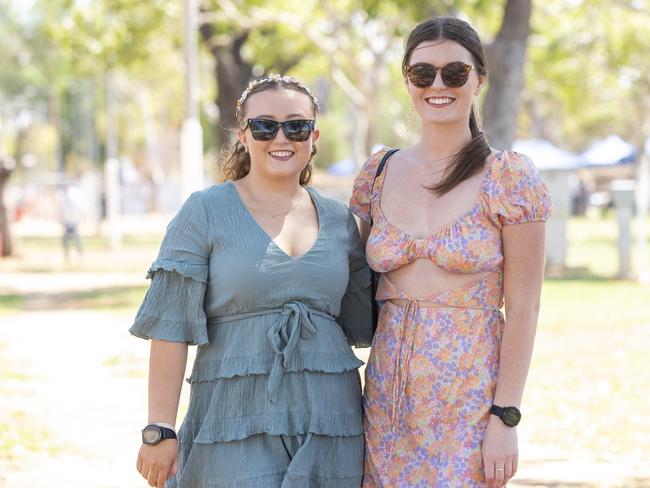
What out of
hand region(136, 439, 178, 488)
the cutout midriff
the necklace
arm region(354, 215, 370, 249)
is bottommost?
hand region(136, 439, 178, 488)

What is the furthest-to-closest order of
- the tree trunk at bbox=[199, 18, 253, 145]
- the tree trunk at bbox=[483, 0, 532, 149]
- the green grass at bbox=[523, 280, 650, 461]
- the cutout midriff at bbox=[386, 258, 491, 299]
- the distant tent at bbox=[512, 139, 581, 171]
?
the distant tent at bbox=[512, 139, 581, 171]
the tree trunk at bbox=[199, 18, 253, 145]
the tree trunk at bbox=[483, 0, 532, 149]
the green grass at bbox=[523, 280, 650, 461]
the cutout midriff at bbox=[386, 258, 491, 299]

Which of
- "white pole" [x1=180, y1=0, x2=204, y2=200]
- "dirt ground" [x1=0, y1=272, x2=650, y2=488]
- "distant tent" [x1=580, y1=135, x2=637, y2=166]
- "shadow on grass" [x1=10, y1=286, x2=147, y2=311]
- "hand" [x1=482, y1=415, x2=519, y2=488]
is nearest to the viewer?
"hand" [x1=482, y1=415, x2=519, y2=488]

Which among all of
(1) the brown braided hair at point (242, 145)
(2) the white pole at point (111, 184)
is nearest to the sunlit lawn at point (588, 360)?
(1) the brown braided hair at point (242, 145)

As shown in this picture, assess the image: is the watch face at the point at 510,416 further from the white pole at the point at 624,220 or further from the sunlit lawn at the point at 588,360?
the white pole at the point at 624,220

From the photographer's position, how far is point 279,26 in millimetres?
25750

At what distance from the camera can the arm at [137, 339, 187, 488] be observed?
3.65 metres

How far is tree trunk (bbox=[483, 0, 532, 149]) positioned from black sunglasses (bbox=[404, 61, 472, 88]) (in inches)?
471

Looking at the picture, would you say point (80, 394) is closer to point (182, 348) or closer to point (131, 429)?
point (131, 429)

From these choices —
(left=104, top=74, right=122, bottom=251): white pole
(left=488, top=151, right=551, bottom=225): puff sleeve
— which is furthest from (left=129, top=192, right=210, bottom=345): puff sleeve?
(left=104, top=74, right=122, bottom=251): white pole

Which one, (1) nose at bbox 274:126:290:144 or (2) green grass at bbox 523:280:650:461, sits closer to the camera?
(1) nose at bbox 274:126:290:144

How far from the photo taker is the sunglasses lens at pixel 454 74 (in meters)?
3.66

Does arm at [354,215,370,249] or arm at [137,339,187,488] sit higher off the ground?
arm at [354,215,370,249]

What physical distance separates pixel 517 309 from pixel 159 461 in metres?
1.10

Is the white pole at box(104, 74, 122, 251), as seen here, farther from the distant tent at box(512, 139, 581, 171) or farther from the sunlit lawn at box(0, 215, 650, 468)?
the distant tent at box(512, 139, 581, 171)
